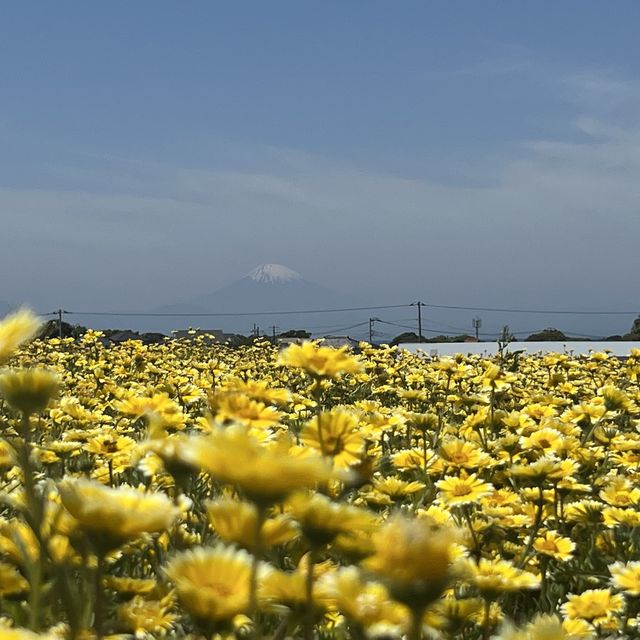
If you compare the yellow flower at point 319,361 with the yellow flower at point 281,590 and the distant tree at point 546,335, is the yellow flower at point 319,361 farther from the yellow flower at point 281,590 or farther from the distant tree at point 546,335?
the distant tree at point 546,335

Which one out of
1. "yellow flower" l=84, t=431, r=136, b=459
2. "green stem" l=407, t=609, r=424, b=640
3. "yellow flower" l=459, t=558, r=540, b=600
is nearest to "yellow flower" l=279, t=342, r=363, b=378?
"yellow flower" l=459, t=558, r=540, b=600

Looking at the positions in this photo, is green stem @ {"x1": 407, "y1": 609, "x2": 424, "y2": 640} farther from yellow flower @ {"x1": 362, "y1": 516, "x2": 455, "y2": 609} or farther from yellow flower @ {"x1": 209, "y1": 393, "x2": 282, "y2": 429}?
yellow flower @ {"x1": 209, "y1": 393, "x2": 282, "y2": 429}

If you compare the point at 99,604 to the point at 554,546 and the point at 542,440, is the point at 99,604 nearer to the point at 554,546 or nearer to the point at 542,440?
the point at 554,546

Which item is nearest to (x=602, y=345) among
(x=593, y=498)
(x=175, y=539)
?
(x=593, y=498)

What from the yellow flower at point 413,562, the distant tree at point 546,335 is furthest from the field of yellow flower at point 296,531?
the distant tree at point 546,335

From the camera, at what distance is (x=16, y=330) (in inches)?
43.9

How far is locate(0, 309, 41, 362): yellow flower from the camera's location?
3.56 ft

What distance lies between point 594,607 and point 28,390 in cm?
133

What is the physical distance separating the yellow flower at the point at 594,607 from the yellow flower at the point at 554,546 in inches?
12.7

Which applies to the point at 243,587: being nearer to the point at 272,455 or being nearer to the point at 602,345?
the point at 272,455

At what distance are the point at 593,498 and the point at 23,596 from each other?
232 cm

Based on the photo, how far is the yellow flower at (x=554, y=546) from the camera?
2.15 m

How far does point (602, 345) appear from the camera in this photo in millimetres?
19500

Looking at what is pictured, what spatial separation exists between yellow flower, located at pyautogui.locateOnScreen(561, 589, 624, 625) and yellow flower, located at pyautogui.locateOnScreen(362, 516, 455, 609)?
1186 mm
